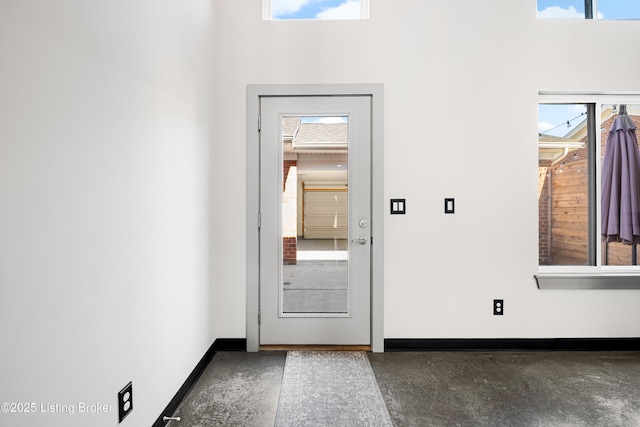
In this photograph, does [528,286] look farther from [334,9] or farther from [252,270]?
[334,9]

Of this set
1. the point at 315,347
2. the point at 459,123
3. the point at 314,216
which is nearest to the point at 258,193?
the point at 314,216

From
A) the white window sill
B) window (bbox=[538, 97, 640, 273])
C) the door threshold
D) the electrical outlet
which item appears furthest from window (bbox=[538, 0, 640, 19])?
the electrical outlet

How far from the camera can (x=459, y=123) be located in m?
2.50

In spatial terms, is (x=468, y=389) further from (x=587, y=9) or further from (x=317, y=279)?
(x=587, y=9)

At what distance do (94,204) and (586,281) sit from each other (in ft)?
10.6

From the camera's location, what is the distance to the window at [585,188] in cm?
258

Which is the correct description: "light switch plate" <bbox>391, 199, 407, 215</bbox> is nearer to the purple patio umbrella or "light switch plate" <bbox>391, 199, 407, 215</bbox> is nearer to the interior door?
the interior door

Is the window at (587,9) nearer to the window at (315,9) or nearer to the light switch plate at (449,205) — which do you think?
the window at (315,9)

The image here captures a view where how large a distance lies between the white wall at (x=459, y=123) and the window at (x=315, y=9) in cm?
13

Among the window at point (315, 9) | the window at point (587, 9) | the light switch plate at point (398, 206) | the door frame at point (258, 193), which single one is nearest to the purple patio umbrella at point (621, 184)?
the window at point (587, 9)

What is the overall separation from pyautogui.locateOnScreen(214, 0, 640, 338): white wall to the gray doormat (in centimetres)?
49

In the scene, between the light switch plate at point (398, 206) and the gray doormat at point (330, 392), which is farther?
the light switch plate at point (398, 206)

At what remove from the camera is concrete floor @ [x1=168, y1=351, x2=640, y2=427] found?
1714 mm

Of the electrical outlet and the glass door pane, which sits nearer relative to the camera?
the electrical outlet
